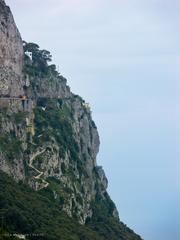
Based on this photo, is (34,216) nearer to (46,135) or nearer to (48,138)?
(48,138)

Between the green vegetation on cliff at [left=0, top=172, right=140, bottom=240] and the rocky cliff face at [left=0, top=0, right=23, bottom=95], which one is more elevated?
the rocky cliff face at [left=0, top=0, right=23, bottom=95]

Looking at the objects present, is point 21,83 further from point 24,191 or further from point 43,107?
point 24,191

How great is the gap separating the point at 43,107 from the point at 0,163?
115 feet

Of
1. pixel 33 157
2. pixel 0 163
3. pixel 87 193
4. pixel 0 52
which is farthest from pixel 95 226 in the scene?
pixel 0 52

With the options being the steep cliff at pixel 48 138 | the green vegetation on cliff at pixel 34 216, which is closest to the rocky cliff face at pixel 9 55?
the steep cliff at pixel 48 138

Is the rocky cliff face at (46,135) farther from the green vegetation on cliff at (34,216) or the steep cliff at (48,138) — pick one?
the green vegetation on cliff at (34,216)

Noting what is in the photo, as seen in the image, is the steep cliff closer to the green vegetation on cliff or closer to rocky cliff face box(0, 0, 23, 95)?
rocky cliff face box(0, 0, 23, 95)

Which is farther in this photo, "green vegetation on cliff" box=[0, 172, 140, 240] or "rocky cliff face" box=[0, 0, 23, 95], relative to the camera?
"rocky cliff face" box=[0, 0, 23, 95]

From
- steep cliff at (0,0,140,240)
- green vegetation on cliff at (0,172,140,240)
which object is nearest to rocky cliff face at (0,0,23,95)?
steep cliff at (0,0,140,240)

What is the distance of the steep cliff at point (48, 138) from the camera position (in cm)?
11600

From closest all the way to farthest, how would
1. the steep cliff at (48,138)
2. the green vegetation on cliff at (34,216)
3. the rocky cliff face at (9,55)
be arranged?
the green vegetation on cliff at (34,216), the steep cliff at (48,138), the rocky cliff face at (9,55)

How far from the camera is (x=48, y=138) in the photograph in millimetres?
126188

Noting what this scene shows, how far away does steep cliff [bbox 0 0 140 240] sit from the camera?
116000mm

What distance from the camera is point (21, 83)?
13438cm
